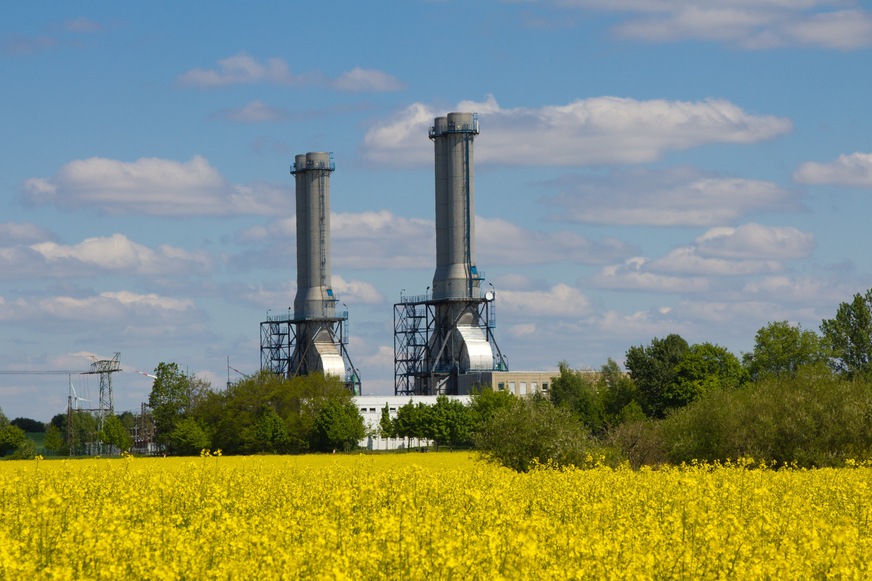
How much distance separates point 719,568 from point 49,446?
135321 mm

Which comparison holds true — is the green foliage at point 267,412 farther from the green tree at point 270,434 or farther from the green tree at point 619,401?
the green tree at point 619,401

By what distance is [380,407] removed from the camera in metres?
126

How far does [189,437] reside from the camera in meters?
103

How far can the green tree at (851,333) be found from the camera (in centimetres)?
11638

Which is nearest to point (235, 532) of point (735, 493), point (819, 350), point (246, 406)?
point (735, 493)

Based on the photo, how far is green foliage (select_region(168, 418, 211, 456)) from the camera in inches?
4038

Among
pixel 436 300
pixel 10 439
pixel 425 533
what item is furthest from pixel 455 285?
pixel 425 533

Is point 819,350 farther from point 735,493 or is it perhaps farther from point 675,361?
point 735,493

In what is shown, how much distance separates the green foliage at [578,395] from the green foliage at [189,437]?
31046 mm

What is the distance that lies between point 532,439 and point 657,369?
60.6 m

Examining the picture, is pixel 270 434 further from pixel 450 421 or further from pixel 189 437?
pixel 450 421

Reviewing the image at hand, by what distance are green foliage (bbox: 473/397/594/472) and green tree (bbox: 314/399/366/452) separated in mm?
51665

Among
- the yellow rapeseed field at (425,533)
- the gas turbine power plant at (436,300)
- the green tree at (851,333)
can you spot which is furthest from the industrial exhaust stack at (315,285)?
the yellow rapeseed field at (425,533)

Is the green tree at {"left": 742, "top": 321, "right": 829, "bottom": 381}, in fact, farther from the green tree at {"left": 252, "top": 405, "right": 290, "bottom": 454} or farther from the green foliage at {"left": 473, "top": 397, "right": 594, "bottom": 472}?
the green foliage at {"left": 473, "top": 397, "right": 594, "bottom": 472}
